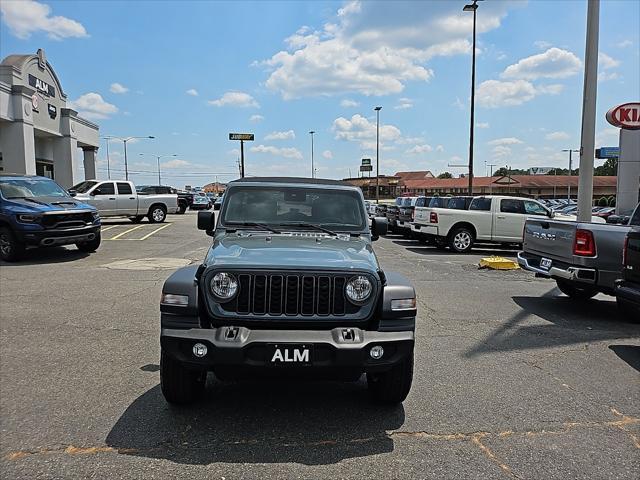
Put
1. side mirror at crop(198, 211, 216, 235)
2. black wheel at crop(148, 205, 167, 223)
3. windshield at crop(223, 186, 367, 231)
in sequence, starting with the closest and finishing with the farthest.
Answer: windshield at crop(223, 186, 367, 231) < side mirror at crop(198, 211, 216, 235) < black wheel at crop(148, 205, 167, 223)

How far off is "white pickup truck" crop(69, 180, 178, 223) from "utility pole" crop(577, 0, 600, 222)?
18.0m

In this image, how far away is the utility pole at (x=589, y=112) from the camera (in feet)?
39.9

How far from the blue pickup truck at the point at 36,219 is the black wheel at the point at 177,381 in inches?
391

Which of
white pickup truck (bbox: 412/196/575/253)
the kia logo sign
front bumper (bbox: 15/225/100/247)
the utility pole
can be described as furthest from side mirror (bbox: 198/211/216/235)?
the kia logo sign

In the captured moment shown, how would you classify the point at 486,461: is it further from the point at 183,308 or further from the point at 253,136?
the point at 253,136

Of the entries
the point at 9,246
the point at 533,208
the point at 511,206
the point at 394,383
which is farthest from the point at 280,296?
the point at 533,208

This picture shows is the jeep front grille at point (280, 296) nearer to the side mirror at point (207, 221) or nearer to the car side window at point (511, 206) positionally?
the side mirror at point (207, 221)

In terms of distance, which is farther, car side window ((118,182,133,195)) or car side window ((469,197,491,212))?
car side window ((118,182,133,195))

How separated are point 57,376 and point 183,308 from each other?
1978 millimetres

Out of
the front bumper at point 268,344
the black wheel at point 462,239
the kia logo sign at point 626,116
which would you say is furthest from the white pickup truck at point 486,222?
the front bumper at point 268,344

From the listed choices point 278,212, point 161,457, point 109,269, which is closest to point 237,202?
point 278,212

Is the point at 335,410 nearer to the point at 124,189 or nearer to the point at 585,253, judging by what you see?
the point at 585,253

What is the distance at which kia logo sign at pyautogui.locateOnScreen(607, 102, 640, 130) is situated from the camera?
52.2ft

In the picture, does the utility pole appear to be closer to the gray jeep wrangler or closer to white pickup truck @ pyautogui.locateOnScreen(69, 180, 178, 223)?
the gray jeep wrangler
